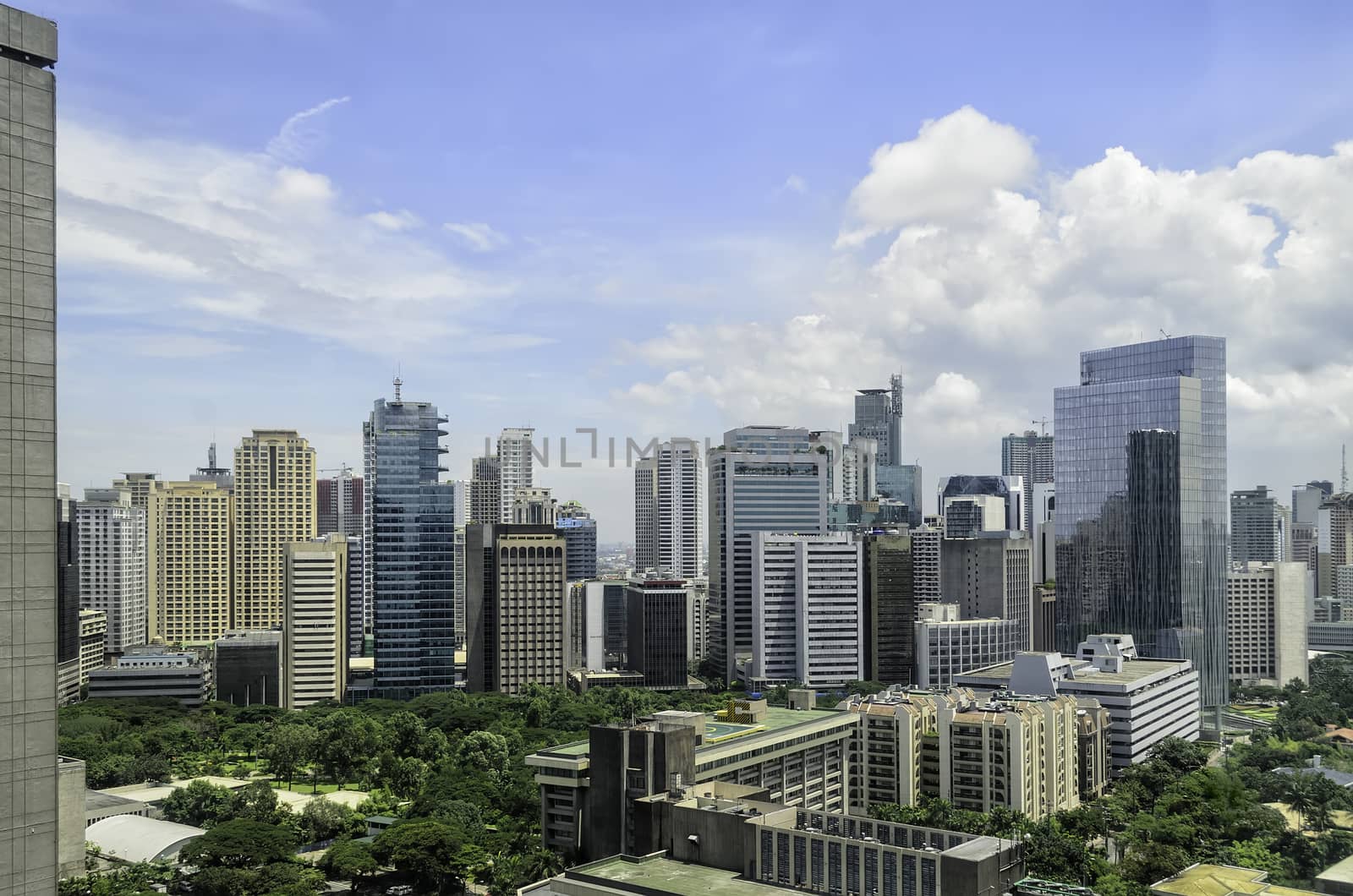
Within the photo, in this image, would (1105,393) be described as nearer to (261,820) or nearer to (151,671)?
(261,820)

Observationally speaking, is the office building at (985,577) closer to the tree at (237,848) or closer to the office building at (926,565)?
the office building at (926,565)

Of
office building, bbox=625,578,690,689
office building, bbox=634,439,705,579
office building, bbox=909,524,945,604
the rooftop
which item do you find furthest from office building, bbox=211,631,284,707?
office building, bbox=634,439,705,579

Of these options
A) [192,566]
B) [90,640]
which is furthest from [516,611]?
[192,566]

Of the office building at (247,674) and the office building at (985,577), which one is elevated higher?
the office building at (985,577)

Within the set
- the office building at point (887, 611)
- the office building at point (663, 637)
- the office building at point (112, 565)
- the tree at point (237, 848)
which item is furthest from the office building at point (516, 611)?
the tree at point (237, 848)

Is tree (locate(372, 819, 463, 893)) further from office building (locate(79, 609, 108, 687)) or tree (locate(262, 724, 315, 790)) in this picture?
office building (locate(79, 609, 108, 687))

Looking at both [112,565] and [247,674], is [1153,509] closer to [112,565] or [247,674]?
[247,674]
